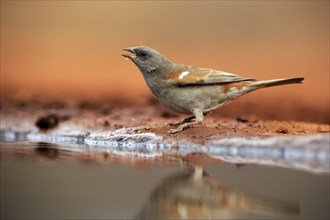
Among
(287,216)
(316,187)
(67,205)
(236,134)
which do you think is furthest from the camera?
(236,134)

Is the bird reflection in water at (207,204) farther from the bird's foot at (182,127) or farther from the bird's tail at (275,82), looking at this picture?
the bird's tail at (275,82)

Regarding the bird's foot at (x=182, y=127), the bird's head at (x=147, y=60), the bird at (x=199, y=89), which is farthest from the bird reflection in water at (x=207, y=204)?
the bird's head at (x=147, y=60)

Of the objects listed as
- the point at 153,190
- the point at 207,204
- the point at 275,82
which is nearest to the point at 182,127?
the point at 275,82

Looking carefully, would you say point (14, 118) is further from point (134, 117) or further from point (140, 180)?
point (140, 180)

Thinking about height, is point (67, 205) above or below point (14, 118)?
below

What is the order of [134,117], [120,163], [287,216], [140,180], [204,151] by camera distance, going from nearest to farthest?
[287,216] → [140,180] → [120,163] → [204,151] → [134,117]

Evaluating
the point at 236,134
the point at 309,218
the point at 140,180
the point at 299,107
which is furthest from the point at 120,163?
the point at 299,107

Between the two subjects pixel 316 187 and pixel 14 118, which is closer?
pixel 316 187
